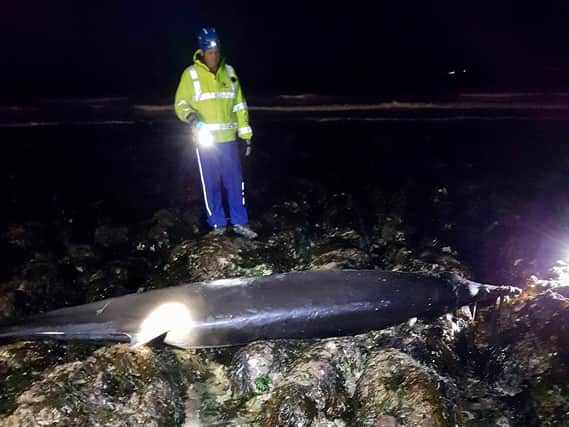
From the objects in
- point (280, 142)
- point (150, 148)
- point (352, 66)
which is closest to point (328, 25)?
point (352, 66)

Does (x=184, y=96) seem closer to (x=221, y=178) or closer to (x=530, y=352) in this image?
(x=221, y=178)

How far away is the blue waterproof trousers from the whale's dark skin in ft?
6.73

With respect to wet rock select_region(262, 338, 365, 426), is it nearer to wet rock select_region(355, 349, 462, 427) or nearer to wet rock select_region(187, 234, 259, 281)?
wet rock select_region(355, 349, 462, 427)

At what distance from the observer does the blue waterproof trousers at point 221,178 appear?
20.7 feet

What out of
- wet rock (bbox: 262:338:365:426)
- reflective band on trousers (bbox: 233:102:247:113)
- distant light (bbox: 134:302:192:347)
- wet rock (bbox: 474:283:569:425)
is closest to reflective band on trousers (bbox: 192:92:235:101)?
reflective band on trousers (bbox: 233:102:247:113)

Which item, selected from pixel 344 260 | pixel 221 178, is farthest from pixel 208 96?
pixel 344 260

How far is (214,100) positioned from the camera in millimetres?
5977

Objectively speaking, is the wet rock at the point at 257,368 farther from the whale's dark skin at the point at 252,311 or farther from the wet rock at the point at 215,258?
the wet rock at the point at 215,258

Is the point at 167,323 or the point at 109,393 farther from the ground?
the point at 167,323

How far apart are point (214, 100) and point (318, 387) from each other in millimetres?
3919

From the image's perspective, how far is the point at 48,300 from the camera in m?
5.46

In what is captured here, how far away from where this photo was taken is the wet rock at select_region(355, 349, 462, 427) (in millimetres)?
3540

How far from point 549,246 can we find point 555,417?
3453 millimetres

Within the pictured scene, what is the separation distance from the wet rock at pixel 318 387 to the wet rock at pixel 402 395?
0.66 ft
